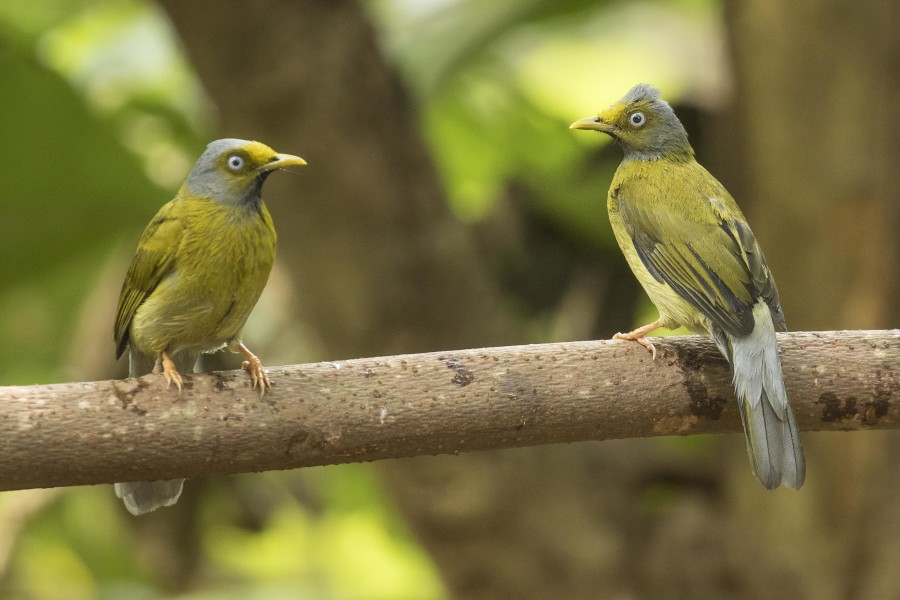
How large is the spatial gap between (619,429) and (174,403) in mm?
1002

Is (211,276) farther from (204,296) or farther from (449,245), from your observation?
(449,245)

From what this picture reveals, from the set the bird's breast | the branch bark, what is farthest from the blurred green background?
the branch bark

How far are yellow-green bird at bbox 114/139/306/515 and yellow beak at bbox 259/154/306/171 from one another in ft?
0.04

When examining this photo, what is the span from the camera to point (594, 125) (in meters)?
2.84

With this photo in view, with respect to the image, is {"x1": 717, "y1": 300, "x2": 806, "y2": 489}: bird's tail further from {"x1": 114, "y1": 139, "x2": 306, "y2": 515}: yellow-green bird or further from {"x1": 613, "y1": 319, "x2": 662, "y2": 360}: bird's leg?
{"x1": 114, "y1": 139, "x2": 306, "y2": 515}: yellow-green bird

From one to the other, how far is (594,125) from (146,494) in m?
1.43

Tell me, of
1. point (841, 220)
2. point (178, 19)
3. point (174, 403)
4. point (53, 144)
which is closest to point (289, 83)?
point (178, 19)

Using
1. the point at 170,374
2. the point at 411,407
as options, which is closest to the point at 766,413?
the point at 411,407

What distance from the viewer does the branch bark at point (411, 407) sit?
2.43 meters

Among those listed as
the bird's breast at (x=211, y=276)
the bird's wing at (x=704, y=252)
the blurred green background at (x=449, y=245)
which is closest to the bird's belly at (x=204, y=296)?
the bird's breast at (x=211, y=276)

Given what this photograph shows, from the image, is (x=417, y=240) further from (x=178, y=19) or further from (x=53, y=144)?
(x=53, y=144)

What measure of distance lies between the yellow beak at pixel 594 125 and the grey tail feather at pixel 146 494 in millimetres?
1292

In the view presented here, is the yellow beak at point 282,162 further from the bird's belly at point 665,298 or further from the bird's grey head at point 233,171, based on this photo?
the bird's belly at point 665,298

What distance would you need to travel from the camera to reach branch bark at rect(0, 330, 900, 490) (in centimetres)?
243
